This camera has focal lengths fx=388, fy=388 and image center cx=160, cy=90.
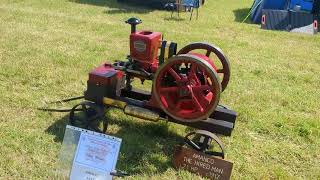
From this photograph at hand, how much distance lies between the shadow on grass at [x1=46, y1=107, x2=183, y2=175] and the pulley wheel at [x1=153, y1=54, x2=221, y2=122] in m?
0.51

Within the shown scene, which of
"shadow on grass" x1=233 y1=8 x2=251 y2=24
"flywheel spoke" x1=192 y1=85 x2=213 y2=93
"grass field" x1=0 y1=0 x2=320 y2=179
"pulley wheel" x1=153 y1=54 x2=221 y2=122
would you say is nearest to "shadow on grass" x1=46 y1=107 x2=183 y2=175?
"grass field" x1=0 y1=0 x2=320 y2=179

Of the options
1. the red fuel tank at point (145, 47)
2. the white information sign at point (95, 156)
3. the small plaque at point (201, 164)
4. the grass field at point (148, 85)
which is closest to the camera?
the white information sign at point (95, 156)

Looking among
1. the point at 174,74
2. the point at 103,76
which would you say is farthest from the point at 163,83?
the point at 103,76

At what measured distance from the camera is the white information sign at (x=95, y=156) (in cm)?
334

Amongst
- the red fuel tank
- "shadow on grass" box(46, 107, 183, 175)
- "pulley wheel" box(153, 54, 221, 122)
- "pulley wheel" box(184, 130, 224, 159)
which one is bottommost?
"shadow on grass" box(46, 107, 183, 175)

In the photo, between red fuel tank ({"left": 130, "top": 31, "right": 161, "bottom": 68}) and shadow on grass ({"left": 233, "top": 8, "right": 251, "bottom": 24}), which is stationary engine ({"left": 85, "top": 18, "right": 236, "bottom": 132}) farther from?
shadow on grass ({"left": 233, "top": 8, "right": 251, "bottom": 24})

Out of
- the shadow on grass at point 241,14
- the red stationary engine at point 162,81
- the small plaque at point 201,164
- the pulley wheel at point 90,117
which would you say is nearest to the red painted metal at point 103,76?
the red stationary engine at point 162,81

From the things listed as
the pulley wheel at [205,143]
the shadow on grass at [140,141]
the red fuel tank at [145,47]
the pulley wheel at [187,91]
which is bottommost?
the shadow on grass at [140,141]

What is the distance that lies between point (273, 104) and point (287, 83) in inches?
46.7

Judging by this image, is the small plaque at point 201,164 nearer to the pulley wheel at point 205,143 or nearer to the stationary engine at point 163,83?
the pulley wheel at point 205,143

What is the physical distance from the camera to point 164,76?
4.33 meters

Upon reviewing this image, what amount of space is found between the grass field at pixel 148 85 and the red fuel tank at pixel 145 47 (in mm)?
902

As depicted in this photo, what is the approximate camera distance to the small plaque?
12.9ft

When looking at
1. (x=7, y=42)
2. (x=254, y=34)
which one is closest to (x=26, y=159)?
(x=7, y=42)
